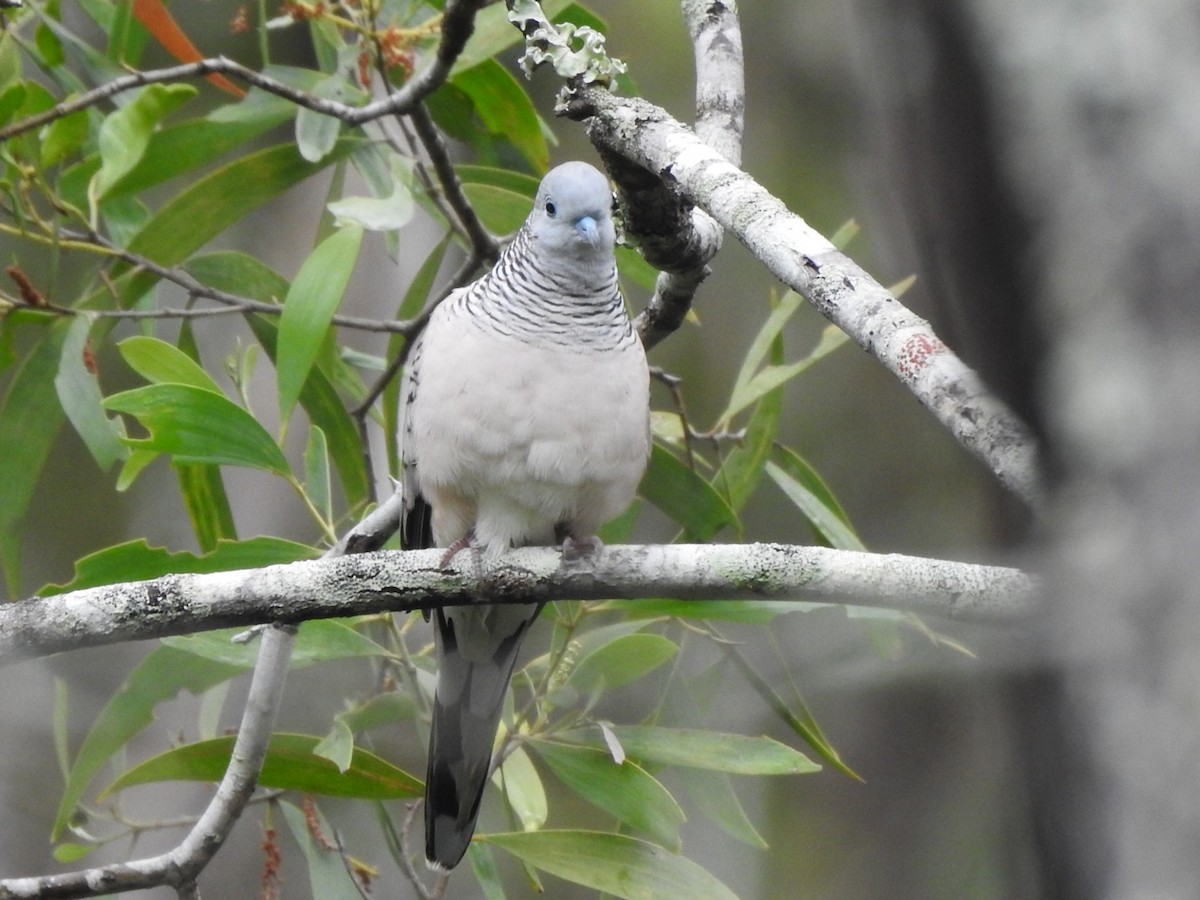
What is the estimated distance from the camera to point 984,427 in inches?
57.2

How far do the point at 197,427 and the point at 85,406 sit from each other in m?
0.54

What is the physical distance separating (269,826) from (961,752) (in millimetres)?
3298

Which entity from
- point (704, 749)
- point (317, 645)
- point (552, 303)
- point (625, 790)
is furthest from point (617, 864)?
point (552, 303)

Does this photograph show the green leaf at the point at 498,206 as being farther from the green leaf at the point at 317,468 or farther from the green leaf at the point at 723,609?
the green leaf at the point at 723,609

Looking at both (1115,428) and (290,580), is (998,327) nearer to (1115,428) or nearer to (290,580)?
(1115,428)

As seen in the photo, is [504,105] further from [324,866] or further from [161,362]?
[324,866]

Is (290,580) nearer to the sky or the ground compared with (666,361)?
nearer to the ground

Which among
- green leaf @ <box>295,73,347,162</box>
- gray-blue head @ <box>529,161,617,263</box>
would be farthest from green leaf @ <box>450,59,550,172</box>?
gray-blue head @ <box>529,161,617,263</box>

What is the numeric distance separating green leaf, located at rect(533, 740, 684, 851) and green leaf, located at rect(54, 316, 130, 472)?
1219mm

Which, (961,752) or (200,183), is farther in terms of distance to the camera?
(961,752)

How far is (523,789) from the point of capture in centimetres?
288

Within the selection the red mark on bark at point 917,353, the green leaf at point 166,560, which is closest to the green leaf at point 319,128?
the green leaf at point 166,560

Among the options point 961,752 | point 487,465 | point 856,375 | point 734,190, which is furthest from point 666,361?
point 734,190

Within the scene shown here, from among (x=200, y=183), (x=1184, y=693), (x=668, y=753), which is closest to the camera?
(x=1184, y=693)
